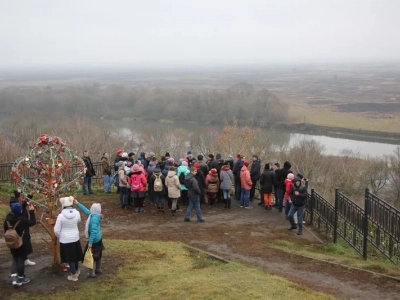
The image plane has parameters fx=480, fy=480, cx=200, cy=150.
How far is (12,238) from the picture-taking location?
8102mm

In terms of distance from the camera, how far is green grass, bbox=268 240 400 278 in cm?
981

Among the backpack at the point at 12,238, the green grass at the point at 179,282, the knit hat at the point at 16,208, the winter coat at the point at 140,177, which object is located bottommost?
the green grass at the point at 179,282

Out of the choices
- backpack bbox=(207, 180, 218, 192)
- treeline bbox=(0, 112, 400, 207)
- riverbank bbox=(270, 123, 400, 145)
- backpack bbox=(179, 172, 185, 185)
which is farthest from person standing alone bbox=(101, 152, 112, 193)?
riverbank bbox=(270, 123, 400, 145)

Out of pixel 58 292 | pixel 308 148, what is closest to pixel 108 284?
pixel 58 292

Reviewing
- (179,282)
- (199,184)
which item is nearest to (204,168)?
(199,184)

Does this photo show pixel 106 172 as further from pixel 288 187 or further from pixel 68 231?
pixel 68 231

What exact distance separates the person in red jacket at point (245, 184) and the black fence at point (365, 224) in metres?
2.45

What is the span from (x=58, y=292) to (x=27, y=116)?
6702 cm

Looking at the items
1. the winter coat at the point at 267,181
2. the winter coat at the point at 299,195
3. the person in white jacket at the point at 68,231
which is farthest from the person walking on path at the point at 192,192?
the person in white jacket at the point at 68,231

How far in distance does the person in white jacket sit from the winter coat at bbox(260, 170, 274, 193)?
742 centimetres

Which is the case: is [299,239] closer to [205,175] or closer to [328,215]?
[328,215]

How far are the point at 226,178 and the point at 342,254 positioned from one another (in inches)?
175

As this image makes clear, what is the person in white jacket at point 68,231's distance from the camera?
8339 mm

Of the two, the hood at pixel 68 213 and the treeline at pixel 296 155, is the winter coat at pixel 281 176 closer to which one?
the hood at pixel 68 213
